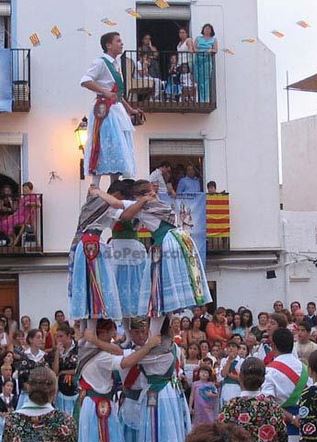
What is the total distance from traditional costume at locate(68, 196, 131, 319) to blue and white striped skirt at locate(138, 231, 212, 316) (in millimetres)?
279

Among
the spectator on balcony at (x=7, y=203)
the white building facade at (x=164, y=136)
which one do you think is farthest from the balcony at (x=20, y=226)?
the white building facade at (x=164, y=136)

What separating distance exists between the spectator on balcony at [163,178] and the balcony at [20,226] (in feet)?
6.72

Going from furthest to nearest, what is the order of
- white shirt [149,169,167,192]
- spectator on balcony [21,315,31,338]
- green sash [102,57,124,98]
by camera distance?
white shirt [149,169,167,192], spectator on balcony [21,315,31,338], green sash [102,57,124,98]

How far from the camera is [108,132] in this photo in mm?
8688

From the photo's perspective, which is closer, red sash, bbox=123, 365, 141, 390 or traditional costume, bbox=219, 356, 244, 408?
red sash, bbox=123, 365, 141, 390

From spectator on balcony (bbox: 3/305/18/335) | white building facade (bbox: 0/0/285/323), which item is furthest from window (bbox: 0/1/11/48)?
spectator on balcony (bbox: 3/305/18/335)

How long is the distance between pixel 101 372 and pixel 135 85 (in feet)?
34.5

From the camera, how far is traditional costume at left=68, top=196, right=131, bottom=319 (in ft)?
25.4

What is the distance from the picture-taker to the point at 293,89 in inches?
894

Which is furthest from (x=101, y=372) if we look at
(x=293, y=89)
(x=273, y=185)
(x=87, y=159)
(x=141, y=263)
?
(x=293, y=89)

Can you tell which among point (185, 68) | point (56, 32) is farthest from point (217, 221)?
point (56, 32)

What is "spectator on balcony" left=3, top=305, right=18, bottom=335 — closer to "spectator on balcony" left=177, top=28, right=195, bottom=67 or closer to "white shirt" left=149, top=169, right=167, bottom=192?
"white shirt" left=149, top=169, right=167, bottom=192

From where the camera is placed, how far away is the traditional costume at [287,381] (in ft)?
23.9

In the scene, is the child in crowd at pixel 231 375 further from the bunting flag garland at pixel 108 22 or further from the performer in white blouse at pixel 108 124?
the bunting flag garland at pixel 108 22
